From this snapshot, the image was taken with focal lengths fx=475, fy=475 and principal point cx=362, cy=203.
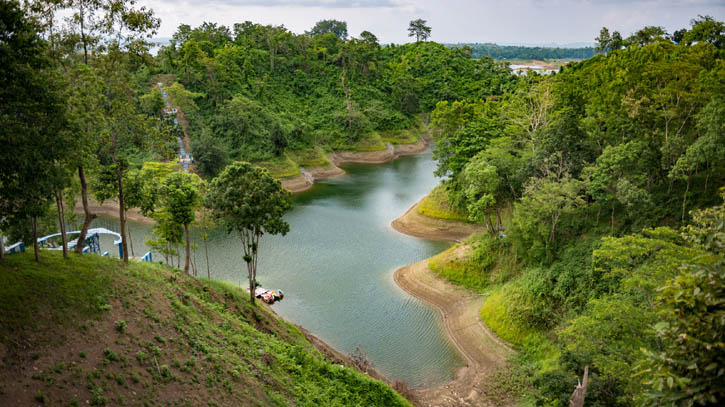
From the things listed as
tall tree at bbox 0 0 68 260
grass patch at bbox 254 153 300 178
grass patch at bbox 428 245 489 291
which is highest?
tall tree at bbox 0 0 68 260

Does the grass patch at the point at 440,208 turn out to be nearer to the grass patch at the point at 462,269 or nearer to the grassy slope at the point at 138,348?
the grass patch at the point at 462,269

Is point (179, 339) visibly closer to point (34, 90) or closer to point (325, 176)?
point (34, 90)

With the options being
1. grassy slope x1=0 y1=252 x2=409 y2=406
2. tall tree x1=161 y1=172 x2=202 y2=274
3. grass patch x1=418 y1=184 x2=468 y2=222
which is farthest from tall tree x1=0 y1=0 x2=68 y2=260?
grass patch x1=418 y1=184 x2=468 y2=222

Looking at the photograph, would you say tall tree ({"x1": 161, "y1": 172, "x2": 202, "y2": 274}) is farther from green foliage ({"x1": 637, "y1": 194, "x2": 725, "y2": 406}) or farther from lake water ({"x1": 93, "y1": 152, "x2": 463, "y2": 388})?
green foliage ({"x1": 637, "y1": 194, "x2": 725, "y2": 406})

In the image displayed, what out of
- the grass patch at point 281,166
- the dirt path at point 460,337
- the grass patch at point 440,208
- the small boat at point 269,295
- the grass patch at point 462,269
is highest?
the grass patch at point 281,166

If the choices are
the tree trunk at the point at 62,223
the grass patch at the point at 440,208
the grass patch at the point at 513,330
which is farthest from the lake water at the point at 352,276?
the tree trunk at the point at 62,223
